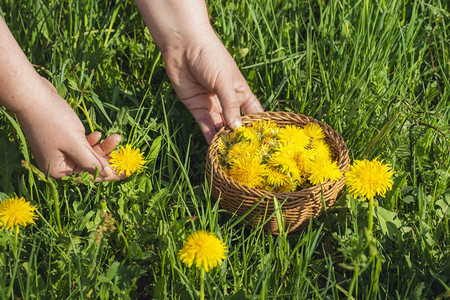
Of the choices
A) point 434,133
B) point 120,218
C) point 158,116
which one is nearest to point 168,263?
point 120,218

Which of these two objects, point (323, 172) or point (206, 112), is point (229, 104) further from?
point (323, 172)

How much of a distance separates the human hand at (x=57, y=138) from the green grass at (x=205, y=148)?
0.20ft

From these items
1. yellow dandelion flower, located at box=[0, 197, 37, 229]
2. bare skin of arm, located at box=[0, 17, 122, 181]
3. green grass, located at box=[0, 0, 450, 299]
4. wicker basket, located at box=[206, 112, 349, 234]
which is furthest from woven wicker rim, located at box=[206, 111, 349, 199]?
yellow dandelion flower, located at box=[0, 197, 37, 229]

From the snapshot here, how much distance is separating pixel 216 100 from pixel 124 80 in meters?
0.48

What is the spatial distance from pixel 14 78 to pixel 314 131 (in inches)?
41.4

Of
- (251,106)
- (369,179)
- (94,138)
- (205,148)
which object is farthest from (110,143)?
(369,179)

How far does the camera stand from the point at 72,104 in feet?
6.85

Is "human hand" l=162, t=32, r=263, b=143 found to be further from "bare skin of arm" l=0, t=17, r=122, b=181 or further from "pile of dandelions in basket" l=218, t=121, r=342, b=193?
"bare skin of arm" l=0, t=17, r=122, b=181

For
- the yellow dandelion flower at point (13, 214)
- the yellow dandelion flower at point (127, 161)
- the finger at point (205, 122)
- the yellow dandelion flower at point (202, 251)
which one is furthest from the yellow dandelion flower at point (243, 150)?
the yellow dandelion flower at point (13, 214)

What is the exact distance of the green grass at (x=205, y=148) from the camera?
1.61m

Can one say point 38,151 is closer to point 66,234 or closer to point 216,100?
point 66,234

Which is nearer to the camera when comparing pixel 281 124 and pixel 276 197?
pixel 276 197

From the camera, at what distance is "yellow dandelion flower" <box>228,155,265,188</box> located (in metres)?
1.81

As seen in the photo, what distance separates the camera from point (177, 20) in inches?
83.7
